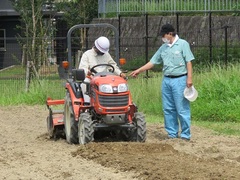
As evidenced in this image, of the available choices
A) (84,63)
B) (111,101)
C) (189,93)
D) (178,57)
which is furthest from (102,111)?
(178,57)

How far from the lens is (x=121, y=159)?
9797 mm

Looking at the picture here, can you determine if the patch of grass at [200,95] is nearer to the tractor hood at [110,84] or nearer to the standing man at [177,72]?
the standing man at [177,72]

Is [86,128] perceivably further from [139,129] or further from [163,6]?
[163,6]

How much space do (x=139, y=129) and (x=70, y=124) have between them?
1.09 metres

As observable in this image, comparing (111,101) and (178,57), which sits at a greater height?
(178,57)

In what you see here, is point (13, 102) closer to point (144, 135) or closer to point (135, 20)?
point (144, 135)

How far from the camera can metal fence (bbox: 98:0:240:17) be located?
2998 cm

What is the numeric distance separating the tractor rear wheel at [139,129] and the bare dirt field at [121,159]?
48cm

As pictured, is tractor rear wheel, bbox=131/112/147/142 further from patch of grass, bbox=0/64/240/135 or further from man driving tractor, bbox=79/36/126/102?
patch of grass, bbox=0/64/240/135

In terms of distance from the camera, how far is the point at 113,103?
11.4 m

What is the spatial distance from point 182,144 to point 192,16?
1874 cm

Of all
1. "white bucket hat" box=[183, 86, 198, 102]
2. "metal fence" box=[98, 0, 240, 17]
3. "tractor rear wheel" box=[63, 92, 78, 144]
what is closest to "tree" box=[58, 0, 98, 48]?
"metal fence" box=[98, 0, 240, 17]

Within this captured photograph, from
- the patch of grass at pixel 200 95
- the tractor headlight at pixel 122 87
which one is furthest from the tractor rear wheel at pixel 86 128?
the patch of grass at pixel 200 95

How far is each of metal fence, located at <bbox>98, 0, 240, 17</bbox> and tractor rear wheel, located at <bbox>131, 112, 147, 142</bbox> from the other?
18641mm
